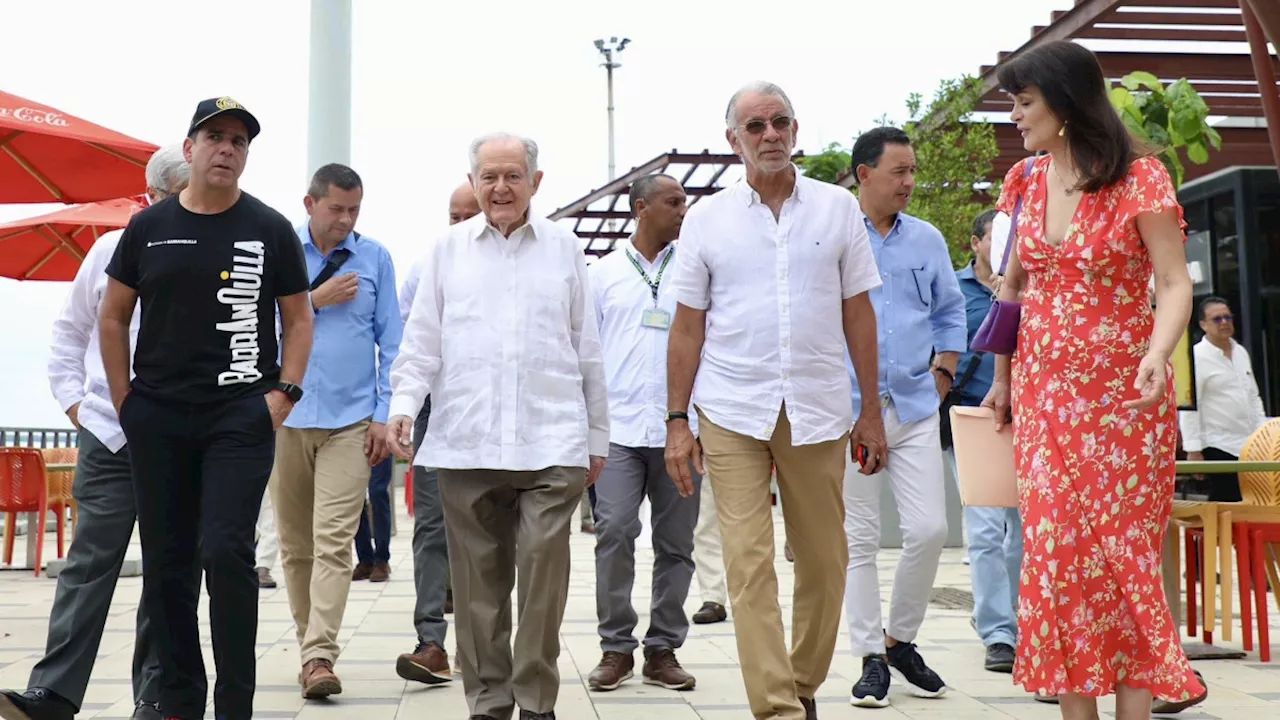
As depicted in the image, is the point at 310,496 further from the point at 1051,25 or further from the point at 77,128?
the point at 1051,25

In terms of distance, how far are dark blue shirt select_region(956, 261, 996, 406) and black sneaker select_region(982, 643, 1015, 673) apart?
107cm

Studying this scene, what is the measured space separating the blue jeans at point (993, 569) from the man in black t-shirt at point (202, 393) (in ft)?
10.4

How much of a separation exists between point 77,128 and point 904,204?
239 inches

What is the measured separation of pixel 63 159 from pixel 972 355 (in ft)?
21.8

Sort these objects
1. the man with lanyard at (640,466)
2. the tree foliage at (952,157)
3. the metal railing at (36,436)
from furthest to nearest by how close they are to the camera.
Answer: the metal railing at (36,436), the tree foliage at (952,157), the man with lanyard at (640,466)

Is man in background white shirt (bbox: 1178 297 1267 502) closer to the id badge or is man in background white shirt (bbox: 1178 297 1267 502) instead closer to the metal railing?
the id badge

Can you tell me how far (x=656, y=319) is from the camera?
6.37 meters

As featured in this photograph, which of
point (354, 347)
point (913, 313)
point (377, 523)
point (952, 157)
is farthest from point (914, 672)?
point (952, 157)

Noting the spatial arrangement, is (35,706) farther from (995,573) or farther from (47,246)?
(47,246)

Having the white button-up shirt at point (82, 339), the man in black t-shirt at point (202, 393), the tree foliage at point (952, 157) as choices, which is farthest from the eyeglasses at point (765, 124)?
the tree foliage at point (952, 157)

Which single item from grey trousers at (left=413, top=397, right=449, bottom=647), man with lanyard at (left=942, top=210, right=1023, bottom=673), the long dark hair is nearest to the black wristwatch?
grey trousers at (left=413, top=397, right=449, bottom=647)

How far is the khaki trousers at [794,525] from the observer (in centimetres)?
449

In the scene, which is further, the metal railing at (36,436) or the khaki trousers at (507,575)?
the metal railing at (36,436)

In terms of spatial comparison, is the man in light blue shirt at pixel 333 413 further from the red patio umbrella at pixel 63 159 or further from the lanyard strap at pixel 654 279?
the red patio umbrella at pixel 63 159
